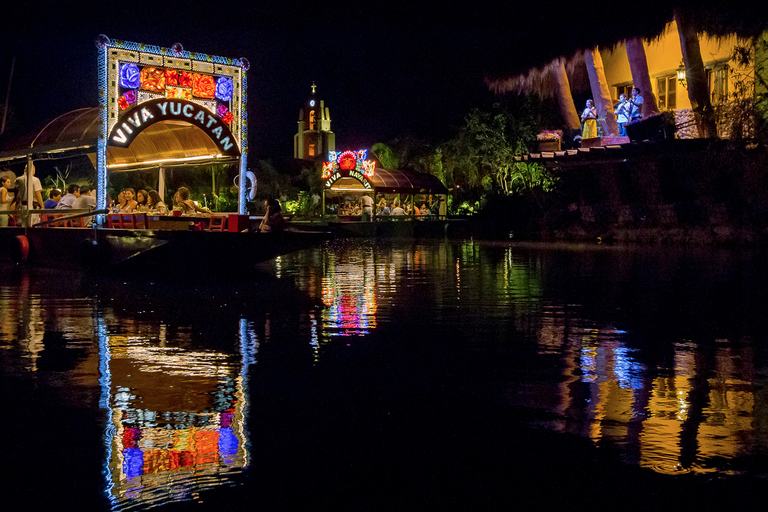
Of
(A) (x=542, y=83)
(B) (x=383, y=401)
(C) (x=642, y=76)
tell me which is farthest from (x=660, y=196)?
(B) (x=383, y=401)

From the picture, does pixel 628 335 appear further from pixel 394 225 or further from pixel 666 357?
pixel 394 225

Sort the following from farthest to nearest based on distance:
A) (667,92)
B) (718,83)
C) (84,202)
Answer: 1. (667,92)
2. (718,83)
3. (84,202)

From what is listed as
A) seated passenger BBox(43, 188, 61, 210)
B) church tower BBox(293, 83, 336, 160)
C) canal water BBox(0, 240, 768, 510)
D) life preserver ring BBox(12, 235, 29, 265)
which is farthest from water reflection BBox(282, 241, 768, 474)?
church tower BBox(293, 83, 336, 160)

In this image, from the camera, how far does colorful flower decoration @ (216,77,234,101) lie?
1675 cm

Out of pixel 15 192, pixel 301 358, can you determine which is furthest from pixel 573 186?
pixel 301 358

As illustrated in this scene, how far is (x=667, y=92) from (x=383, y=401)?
92.7 feet

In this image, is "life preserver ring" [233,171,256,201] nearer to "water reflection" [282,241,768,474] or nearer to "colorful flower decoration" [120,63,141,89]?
"water reflection" [282,241,768,474]

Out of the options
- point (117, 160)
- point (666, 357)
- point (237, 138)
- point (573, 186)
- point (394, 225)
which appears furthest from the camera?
point (394, 225)

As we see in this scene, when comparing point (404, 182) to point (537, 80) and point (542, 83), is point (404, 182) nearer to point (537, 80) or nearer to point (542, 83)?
point (542, 83)

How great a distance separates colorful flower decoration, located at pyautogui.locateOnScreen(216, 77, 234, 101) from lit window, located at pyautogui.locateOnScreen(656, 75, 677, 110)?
19.3m

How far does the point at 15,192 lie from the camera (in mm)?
19422

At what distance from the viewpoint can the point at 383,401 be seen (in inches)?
217

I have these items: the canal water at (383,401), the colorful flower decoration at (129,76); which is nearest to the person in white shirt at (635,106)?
the canal water at (383,401)

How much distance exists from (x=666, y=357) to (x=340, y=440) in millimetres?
3722
